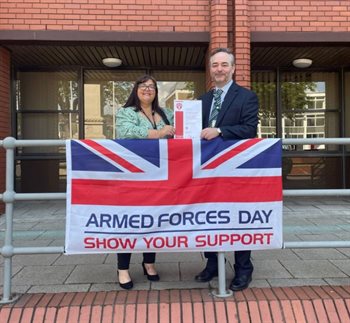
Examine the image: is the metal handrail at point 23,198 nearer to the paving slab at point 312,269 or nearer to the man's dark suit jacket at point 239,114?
the man's dark suit jacket at point 239,114

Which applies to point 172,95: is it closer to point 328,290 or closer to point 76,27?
point 76,27

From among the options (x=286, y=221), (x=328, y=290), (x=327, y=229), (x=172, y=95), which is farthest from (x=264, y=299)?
(x=172, y=95)

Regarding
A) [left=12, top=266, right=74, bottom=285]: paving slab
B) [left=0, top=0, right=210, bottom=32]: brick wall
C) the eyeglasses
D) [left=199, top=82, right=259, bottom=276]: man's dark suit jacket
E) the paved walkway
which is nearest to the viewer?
the paved walkway

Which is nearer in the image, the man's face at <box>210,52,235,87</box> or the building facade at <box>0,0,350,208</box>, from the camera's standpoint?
the man's face at <box>210,52,235,87</box>

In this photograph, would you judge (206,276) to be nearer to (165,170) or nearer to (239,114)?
(165,170)

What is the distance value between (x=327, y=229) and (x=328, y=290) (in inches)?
95.1

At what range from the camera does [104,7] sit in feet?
22.6

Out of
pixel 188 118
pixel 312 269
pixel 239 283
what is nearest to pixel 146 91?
pixel 188 118

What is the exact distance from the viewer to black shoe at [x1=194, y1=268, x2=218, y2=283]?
362cm

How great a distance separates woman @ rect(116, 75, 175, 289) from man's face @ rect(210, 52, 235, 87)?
516 mm

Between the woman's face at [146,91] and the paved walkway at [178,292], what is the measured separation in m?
1.53

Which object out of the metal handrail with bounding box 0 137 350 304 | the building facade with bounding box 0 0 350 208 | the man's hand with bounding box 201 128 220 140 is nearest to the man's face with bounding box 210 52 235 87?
the man's hand with bounding box 201 128 220 140

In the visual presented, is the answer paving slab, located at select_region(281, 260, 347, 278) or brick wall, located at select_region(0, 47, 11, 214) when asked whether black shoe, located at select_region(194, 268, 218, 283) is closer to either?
paving slab, located at select_region(281, 260, 347, 278)

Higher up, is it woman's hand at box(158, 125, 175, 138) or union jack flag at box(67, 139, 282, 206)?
woman's hand at box(158, 125, 175, 138)
